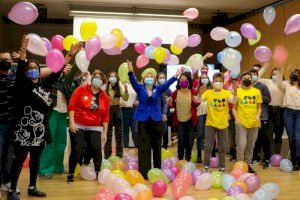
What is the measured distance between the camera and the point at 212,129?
14.9 ft

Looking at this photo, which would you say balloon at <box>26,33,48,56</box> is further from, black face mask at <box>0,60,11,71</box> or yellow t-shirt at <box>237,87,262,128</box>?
yellow t-shirt at <box>237,87,262,128</box>

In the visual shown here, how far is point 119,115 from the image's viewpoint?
538cm

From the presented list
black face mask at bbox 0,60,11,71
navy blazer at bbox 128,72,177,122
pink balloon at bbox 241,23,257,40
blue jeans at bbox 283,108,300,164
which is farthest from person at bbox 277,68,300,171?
black face mask at bbox 0,60,11,71

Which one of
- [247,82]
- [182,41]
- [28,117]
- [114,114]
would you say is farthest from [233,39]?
[28,117]

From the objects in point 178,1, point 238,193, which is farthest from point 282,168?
point 178,1

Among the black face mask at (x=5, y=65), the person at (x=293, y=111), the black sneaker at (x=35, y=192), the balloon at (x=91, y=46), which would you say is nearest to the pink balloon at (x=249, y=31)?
the person at (x=293, y=111)

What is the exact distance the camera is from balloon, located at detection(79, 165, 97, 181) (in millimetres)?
4332

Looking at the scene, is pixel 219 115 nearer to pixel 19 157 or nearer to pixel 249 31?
pixel 249 31

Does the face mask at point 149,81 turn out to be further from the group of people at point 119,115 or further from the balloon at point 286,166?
the balloon at point 286,166

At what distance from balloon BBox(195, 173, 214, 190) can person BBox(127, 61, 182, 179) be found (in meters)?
0.68

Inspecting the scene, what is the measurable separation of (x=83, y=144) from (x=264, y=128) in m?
2.49

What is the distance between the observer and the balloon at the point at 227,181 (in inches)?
149

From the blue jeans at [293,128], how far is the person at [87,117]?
2.39m

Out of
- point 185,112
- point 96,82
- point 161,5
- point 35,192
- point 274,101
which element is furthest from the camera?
point 161,5
